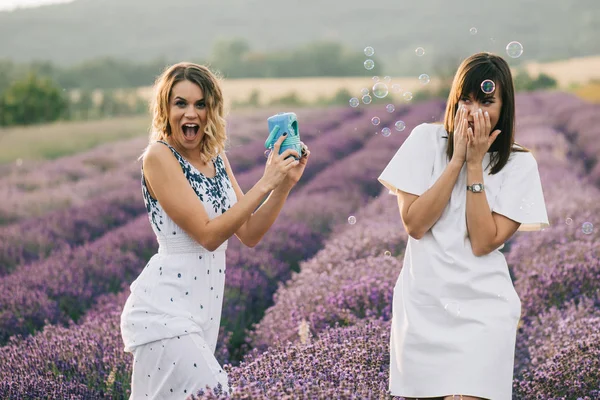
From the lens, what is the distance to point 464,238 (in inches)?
A: 101

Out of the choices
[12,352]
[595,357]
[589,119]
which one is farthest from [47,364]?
[589,119]

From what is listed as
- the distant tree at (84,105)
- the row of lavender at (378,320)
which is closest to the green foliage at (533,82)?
the distant tree at (84,105)

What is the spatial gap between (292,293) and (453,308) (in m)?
2.41

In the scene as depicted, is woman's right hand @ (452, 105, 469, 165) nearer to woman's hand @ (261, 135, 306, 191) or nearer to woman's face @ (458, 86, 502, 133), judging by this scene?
woman's face @ (458, 86, 502, 133)

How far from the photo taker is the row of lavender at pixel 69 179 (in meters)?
9.90

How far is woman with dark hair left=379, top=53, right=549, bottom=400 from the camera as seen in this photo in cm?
248

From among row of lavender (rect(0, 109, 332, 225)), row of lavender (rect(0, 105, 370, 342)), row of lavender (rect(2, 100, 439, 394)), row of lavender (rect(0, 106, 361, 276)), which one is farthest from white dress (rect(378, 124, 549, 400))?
row of lavender (rect(0, 109, 332, 225))

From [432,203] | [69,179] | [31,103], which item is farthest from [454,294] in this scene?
[31,103]

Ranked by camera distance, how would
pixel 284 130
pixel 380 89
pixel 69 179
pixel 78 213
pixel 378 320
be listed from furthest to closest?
pixel 69 179, pixel 78 213, pixel 380 89, pixel 378 320, pixel 284 130

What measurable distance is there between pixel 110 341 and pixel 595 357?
2.38m

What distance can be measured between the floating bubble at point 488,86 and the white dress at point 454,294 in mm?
234

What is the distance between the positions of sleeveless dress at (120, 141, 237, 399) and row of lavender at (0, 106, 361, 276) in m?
4.59

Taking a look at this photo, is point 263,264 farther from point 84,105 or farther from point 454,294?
point 84,105

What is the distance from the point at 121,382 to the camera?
3.61 m
